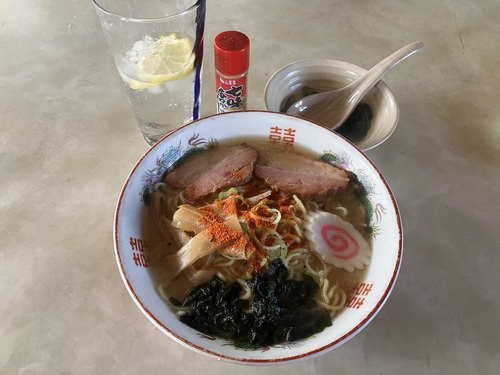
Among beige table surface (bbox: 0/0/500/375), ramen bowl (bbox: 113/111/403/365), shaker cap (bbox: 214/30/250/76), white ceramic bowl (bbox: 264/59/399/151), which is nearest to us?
ramen bowl (bbox: 113/111/403/365)

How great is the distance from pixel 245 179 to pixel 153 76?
1.31 feet

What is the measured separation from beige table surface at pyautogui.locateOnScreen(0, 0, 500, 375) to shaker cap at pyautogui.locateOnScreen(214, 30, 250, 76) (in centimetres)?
34

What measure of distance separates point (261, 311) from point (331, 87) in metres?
0.85

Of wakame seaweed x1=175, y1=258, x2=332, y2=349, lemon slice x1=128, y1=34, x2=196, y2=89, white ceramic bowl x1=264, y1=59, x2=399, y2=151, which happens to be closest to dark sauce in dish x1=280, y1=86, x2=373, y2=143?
white ceramic bowl x1=264, y1=59, x2=399, y2=151

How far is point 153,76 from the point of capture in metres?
1.18

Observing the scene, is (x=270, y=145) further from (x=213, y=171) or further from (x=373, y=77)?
(x=373, y=77)

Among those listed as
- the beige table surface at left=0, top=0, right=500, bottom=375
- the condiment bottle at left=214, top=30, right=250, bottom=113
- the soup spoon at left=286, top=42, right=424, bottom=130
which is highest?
the condiment bottle at left=214, top=30, right=250, bottom=113

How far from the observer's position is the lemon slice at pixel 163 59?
1177 mm

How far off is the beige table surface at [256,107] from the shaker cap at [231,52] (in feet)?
1.10

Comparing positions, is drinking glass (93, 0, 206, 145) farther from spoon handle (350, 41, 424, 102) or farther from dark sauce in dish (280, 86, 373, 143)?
spoon handle (350, 41, 424, 102)

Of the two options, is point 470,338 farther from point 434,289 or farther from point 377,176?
point 377,176

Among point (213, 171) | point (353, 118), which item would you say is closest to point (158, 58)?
point (213, 171)

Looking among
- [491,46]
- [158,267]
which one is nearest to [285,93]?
[158,267]

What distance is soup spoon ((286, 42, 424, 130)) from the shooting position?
1365mm
